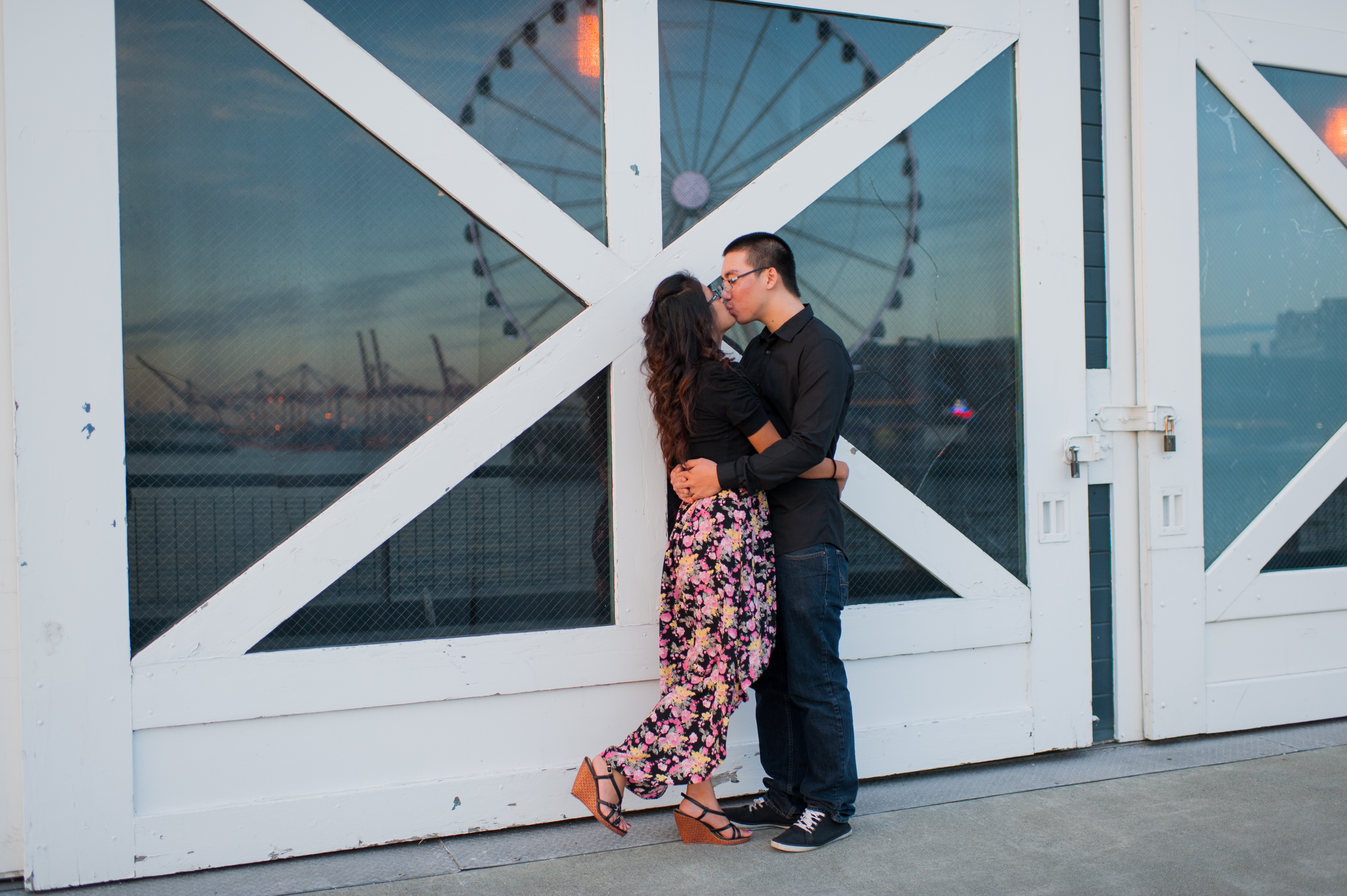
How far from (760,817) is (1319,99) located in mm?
3648

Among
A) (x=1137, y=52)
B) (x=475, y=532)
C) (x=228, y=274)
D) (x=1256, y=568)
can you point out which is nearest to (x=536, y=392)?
(x=475, y=532)

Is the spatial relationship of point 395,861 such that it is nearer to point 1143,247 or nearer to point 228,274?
point 228,274

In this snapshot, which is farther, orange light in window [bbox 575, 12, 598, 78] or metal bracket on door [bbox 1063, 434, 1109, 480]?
metal bracket on door [bbox 1063, 434, 1109, 480]

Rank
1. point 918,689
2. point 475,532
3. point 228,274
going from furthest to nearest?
point 918,689 → point 475,532 → point 228,274

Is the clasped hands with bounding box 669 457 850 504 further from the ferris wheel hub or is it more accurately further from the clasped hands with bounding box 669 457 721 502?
the ferris wheel hub

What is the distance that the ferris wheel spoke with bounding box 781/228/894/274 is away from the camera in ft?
11.1

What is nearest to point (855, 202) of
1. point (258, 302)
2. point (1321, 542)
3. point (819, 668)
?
point (819, 668)

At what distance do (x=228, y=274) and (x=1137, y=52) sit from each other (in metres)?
3.26

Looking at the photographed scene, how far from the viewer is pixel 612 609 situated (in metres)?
3.16

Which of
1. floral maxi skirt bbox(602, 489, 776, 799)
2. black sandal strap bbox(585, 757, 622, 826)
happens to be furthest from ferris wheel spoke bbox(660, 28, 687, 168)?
black sandal strap bbox(585, 757, 622, 826)

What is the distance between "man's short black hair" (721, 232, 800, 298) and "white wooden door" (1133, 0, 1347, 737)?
5.31ft

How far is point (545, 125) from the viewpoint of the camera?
3100 millimetres

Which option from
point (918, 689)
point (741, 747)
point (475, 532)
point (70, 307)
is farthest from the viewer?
point (918, 689)

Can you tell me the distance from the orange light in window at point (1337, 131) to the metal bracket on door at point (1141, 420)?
1450 mm
